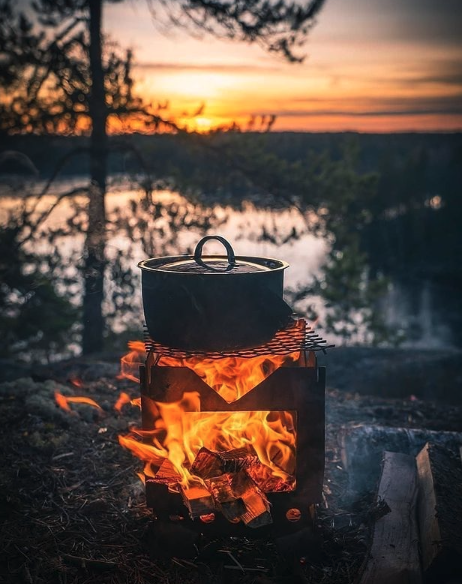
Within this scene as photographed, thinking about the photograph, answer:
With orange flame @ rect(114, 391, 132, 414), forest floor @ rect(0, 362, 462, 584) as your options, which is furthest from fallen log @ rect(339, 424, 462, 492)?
orange flame @ rect(114, 391, 132, 414)

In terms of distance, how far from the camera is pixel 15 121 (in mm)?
9383

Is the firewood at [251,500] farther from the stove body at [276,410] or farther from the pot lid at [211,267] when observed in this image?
the pot lid at [211,267]

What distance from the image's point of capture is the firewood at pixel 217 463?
336 cm

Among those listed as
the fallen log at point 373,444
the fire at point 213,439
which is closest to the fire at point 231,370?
the fire at point 213,439

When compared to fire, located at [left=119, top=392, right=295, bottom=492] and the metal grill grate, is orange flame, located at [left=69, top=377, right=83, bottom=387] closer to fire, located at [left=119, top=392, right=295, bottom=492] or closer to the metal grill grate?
fire, located at [left=119, top=392, right=295, bottom=492]

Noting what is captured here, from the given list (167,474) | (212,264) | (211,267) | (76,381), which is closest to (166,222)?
(76,381)

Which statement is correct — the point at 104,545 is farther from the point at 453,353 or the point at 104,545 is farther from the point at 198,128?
the point at 198,128

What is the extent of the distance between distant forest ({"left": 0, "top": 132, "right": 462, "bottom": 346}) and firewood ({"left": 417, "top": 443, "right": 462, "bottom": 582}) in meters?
7.50

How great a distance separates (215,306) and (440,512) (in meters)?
1.89

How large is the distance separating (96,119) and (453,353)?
7.78 m

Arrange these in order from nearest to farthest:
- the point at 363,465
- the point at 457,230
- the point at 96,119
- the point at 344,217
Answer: the point at 363,465 → the point at 96,119 → the point at 344,217 → the point at 457,230

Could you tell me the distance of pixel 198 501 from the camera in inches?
125

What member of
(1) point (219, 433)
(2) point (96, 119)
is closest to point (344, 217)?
(2) point (96, 119)

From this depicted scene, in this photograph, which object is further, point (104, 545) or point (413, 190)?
point (413, 190)
